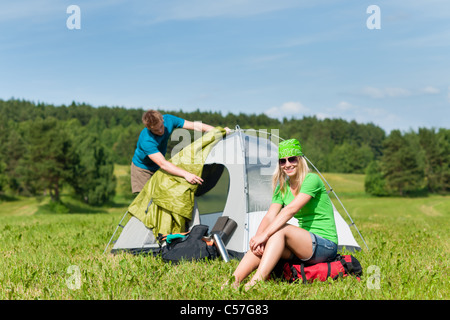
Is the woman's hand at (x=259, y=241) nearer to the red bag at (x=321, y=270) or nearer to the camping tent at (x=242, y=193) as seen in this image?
the red bag at (x=321, y=270)

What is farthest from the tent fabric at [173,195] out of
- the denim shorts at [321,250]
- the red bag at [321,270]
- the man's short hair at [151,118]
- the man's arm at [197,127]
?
the denim shorts at [321,250]

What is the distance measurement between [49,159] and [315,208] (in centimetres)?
5070

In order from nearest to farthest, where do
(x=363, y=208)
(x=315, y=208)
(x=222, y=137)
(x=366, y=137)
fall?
(x=315, y=208), (x=222, y=137), (x=363, y=208), (x=366, y=137)

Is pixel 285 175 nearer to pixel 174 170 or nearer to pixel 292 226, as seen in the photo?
pixel 292 226

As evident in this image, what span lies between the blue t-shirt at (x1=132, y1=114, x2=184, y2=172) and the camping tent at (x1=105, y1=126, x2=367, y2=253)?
29.5 inches

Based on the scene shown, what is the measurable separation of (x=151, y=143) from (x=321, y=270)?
321 centimetres

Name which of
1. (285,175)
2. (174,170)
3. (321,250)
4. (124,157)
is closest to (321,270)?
(321,250)

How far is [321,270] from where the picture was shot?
4.44 metres

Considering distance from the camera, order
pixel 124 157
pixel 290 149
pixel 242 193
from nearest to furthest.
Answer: pixel 290 149 < pixel 242 193 < pixel 124 157

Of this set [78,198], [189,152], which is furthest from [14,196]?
[189,152]

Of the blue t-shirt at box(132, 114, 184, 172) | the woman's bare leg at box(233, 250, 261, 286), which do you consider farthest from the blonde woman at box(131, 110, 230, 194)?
the woman's bare leg at box(233, 250, 261, 286)

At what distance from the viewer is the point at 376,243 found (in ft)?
24.2

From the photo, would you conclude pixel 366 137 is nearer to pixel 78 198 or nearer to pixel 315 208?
pixel 78 198
